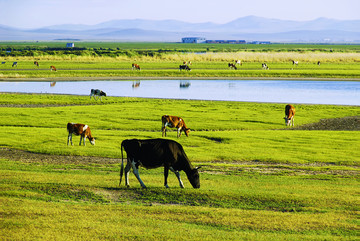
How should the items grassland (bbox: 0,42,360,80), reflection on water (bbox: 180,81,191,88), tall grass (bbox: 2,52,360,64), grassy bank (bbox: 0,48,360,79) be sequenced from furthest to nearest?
tall grass (bbox: 2,52,360,64), grassland (bbox: 0,42,360,80), grassy bank (bbox: 0,48,360,79), reflection on water (bbox: 180,81,191,88)

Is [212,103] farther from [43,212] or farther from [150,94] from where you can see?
[43,212]

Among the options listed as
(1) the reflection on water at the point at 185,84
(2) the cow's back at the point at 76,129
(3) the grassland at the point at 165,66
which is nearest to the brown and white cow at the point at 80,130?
(2) the cow's back at the point at 76,129

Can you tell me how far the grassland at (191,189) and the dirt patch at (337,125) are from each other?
1.64 feet

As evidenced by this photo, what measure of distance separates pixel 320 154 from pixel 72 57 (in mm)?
117428

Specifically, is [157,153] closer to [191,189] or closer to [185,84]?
[191,189]

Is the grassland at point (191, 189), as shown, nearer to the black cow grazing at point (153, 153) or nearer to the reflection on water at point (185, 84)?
the black cow grazing at point (153, 153)

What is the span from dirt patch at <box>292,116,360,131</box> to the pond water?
15.5 meters

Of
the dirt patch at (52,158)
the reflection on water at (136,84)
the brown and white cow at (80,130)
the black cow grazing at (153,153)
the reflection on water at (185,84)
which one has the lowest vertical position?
the reflection on water at (136,84)

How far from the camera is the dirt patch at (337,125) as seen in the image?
41.9 metres

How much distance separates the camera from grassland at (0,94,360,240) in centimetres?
1377

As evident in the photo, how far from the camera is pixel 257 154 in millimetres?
29172

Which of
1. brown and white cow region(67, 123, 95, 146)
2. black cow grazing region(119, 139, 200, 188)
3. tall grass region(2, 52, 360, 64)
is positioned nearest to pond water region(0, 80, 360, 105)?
brown and white cow region(67, 123, 95, 146)

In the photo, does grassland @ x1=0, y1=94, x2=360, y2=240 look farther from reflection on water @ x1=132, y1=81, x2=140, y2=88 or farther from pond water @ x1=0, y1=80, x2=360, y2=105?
reflection on water @ x1=132, y1=81, x2=140, y2=88

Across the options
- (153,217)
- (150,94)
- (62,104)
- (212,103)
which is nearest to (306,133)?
(212,103)
